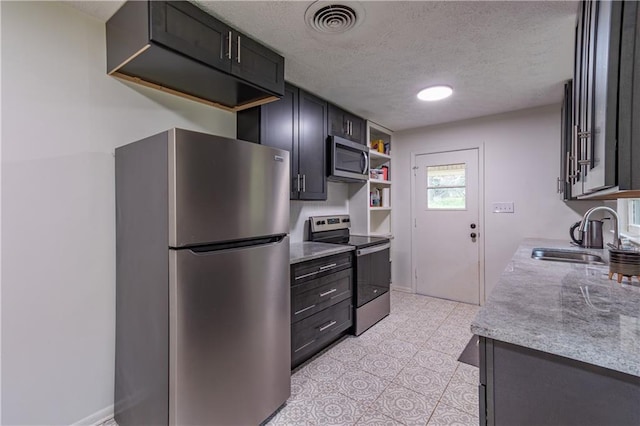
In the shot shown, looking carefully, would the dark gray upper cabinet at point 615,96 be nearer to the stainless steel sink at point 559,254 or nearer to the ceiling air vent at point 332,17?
the ceiling air vent at point 332,17

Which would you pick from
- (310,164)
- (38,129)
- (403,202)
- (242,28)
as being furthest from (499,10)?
(403,202)

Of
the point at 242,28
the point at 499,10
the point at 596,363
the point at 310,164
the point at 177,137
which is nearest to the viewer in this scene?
the point at 596,363

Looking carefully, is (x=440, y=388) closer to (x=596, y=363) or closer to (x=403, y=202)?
(x=596, y=363)

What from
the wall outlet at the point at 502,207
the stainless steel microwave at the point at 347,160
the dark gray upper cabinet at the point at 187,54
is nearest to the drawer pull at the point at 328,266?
the stainless steel microwave at the point at 347,160

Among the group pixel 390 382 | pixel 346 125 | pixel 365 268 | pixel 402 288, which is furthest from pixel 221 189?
pixel 402 288

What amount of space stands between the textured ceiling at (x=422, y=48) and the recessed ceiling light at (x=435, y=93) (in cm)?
7

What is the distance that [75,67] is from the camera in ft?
5.29

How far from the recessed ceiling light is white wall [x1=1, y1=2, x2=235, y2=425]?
234 cm

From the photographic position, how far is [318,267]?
2.36m

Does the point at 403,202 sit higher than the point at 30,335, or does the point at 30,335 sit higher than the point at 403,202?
the point at 403,202

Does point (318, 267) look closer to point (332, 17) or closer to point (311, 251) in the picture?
point (311, 251)

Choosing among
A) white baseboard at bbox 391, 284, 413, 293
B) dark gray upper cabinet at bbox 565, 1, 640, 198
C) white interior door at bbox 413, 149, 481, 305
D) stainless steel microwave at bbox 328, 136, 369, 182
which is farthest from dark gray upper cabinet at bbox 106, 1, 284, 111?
white baseboard at bbox 391, 284, 413, 293

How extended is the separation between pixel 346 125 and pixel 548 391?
2.85 metres

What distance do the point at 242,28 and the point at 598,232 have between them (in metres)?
3.26
